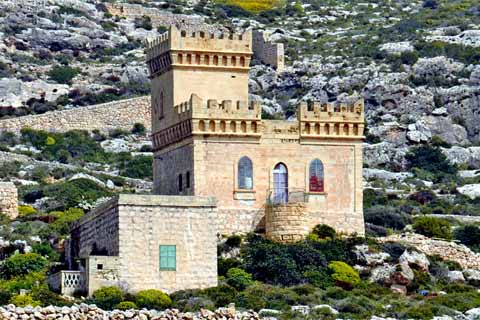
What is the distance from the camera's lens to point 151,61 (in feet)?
279

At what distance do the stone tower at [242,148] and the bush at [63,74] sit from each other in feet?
160

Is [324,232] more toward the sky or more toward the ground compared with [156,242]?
more toward the sky

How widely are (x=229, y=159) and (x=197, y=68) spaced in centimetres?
437

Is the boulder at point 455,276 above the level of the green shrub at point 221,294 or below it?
above

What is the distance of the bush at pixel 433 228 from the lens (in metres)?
87.2

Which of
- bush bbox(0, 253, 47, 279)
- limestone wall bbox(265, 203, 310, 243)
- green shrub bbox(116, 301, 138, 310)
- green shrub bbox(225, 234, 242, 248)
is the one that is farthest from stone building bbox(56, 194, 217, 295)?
limestone wall bbox(265, 203, 310, 243)

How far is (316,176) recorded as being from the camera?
82000 mm

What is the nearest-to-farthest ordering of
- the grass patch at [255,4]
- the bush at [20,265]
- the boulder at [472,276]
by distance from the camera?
the bush at [20,265]
the boulder at [472,276]
the grass patch at [255,4]

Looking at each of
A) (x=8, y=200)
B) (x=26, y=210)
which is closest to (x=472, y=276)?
(x=26, y=210)

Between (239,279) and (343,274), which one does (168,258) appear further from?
(343,274)

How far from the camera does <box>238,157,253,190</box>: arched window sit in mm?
80688

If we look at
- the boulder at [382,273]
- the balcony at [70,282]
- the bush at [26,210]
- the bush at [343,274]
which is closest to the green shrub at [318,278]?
the bush at [343,274]

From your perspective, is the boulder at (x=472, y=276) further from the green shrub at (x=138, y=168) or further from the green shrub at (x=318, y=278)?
the green shrub at (x=138, y=168)

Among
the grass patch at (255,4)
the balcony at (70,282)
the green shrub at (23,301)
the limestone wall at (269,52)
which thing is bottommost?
the green shrub at (23,301)
